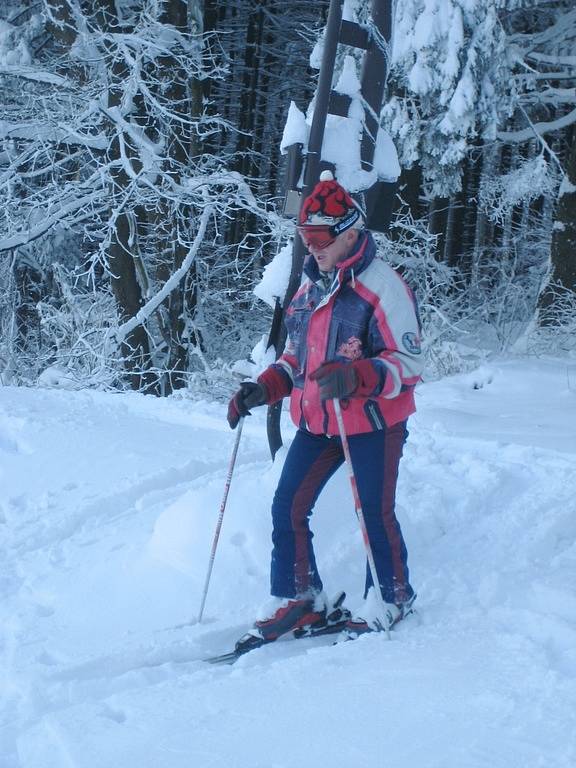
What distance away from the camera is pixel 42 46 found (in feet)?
43.5

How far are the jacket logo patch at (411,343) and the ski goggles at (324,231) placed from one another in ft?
1.59

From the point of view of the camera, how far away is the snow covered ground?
8.06 feet

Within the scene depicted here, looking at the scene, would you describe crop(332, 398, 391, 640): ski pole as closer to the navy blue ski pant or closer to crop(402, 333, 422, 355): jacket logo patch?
the navy blue ski pant

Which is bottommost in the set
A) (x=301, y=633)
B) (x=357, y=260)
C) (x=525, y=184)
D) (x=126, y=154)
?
(x=301, y=633)

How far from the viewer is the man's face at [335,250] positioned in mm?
3309

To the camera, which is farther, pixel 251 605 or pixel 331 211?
pixel 251 605

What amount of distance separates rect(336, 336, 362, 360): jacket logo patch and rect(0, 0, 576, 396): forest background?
6.64 metres

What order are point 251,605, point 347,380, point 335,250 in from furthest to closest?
point 251,605 → point 335,250 → point 347,380

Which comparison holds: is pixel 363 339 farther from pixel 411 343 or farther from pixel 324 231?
pixel 324 231

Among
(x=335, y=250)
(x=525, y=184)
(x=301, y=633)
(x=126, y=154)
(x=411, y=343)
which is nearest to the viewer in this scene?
(x=411, y=343)

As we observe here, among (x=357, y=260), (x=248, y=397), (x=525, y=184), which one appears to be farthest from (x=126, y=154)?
(x=357, y=260)

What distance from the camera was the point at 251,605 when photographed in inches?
150

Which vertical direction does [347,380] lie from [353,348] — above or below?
below

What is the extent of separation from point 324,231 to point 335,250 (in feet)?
0.30
